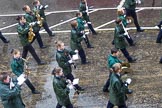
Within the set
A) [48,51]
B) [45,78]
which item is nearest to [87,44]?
[48,51]

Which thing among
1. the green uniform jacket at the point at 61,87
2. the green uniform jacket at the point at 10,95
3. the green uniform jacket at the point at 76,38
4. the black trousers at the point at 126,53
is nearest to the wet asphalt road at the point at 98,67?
the black trousers at the point at 126,53

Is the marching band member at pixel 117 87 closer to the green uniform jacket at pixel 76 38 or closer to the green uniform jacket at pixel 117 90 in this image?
the green uniform jacket at pixel 117 90

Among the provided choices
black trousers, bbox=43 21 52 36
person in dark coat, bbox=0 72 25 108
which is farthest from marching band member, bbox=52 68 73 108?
black trousers, bbox=43 21 52 36

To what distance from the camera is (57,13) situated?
18.0 m

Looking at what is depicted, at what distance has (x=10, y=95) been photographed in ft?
29.0

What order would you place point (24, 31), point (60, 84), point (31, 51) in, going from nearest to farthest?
1. point (60, 84)
2. point (24, 31)
3. point (31, 51)

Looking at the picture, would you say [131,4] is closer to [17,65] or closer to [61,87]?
[17,65]

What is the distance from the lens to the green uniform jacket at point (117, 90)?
9102 millimetres

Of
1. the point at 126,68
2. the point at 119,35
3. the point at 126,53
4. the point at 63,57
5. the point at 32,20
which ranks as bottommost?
the point at 126,68

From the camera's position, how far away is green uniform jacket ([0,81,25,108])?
8797mm

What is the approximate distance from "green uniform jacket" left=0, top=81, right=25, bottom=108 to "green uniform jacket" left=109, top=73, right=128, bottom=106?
218 cm

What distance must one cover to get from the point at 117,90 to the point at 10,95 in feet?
8.03

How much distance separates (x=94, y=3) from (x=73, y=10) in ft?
4.06

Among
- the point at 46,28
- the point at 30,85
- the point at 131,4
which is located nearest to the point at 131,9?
the point at 131,4
